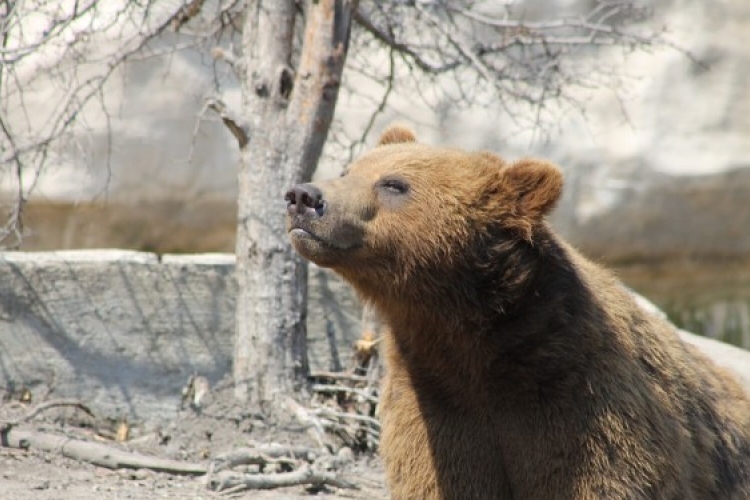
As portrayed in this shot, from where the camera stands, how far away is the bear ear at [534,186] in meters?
4.16

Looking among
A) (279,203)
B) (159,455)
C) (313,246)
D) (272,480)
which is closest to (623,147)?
(279,203)

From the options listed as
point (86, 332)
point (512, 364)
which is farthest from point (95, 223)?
point (512, 364)

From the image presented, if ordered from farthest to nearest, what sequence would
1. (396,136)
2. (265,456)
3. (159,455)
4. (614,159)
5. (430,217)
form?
(614,159) → (159,455) → (265,456) → (396,136) → (430,217)

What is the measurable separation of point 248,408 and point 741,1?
814cm

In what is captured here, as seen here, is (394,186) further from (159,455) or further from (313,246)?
(159,455)

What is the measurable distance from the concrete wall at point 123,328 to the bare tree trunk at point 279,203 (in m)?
0.79

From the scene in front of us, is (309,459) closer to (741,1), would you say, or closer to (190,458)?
(190,458)

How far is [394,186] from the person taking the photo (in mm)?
4328

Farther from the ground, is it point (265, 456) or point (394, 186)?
point (394, 186)

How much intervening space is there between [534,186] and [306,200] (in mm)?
857

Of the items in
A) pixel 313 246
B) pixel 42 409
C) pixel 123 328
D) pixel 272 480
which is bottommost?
pixel 272 480

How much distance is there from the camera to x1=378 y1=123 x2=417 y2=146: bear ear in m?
4.95

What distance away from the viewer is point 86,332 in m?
7.43

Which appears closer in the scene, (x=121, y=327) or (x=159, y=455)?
(x=159, y=455)
